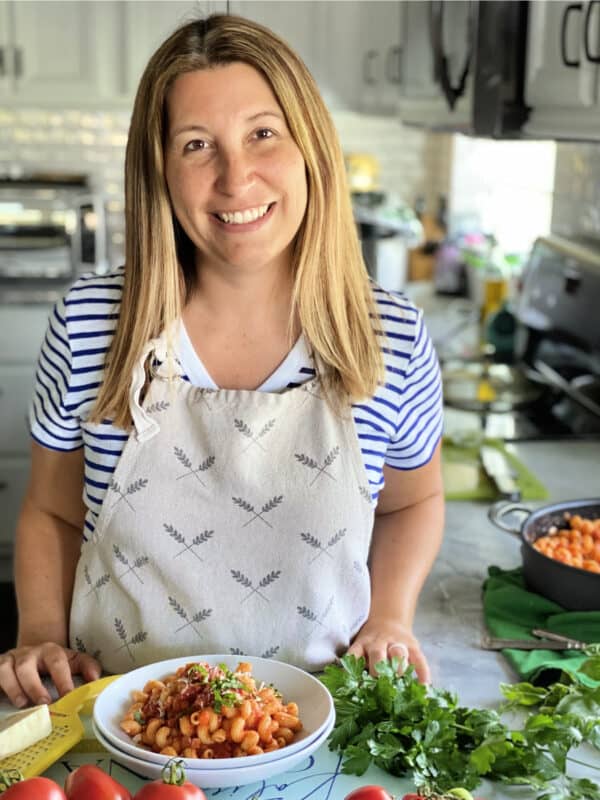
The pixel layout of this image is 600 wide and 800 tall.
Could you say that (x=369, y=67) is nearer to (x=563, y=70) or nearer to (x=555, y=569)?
(x=563, y=70)

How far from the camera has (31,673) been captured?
3.81 feet

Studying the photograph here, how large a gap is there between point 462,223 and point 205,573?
311 cm

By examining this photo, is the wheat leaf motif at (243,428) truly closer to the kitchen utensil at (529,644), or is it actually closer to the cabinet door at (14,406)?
the kitchen utensil at (529,644)

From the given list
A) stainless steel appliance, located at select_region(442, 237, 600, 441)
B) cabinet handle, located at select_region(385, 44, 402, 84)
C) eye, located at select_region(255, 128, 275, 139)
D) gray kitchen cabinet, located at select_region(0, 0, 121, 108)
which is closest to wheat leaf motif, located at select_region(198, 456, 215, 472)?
eye, located at select_region(255, 128, 275, 139)

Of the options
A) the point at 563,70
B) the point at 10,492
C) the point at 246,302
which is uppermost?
the point at 563,70

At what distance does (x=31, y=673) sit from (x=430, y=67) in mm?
1663

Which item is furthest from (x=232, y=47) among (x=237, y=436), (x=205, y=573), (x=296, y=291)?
(x=205, y=573)

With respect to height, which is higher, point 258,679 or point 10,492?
point 258,679

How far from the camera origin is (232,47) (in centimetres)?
117

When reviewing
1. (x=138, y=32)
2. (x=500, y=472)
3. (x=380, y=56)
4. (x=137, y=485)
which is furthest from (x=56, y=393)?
(x=138, y=32)

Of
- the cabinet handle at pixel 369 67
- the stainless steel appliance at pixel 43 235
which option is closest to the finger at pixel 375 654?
the cabinet handle at pixel 369 67

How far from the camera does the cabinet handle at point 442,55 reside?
187cm

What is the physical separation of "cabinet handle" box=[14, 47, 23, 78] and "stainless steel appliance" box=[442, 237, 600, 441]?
1862mm

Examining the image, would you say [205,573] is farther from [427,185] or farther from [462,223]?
[427,185]
